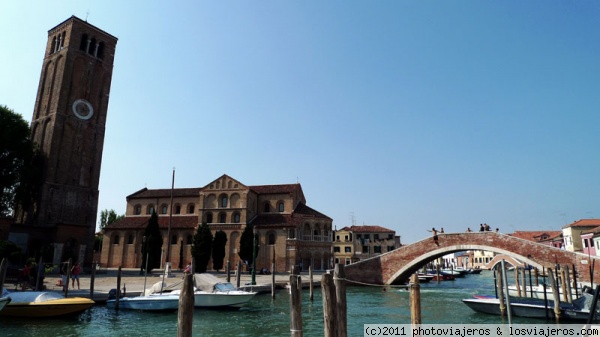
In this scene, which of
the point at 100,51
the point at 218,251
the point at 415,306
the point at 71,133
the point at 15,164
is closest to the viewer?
the point at 415,306

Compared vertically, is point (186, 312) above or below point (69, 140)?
below

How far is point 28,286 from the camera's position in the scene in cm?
1895

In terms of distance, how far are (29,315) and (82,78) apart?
31.4 m

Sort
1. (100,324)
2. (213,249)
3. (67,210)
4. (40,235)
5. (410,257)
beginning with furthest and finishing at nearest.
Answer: (213,249)
(67,210)
(40,235)
(410,257)
(100,324)

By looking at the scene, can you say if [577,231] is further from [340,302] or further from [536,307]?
[340,302]

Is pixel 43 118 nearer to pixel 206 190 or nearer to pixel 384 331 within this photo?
pixel 206 190

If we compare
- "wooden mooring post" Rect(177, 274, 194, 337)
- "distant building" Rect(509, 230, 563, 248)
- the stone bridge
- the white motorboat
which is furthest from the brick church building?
"distant building" Rect(509, 230, 563, 248)

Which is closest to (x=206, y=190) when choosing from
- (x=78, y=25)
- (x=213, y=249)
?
(x=213, y=249)

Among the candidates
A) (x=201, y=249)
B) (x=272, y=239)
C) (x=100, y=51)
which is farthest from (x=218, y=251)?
(x=100, y=51)

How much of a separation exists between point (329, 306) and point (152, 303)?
12.0 metres

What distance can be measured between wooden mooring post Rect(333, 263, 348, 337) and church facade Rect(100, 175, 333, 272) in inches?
Result: 1255

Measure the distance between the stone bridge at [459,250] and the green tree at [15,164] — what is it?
2927 centimetres

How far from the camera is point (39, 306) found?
45.2ft

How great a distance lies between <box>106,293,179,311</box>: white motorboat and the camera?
1598 cm
